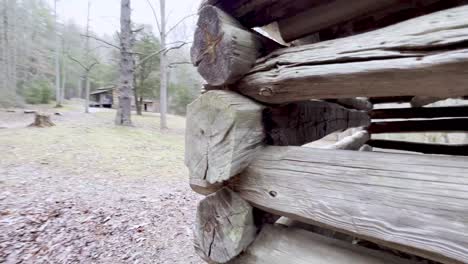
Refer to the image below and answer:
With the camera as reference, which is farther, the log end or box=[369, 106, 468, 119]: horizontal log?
box=[369, 106, 468, 119]: horizontal log

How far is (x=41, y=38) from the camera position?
81.3 feet

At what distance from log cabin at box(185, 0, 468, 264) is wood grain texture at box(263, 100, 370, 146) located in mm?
12

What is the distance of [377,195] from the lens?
2.97 ft

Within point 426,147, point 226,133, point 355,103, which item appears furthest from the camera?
point 426,147

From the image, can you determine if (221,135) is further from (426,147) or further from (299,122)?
(426,147)

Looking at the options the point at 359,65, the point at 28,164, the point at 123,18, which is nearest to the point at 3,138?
the point at 28,164

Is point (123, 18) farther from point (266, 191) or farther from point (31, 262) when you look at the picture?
point (266, 191)

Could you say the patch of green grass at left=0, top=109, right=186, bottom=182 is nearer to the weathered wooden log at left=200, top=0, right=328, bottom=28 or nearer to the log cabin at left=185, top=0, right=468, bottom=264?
the log cabin at left=185, top=0, right=468, bottom=264

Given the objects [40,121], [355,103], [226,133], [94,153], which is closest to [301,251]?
[226,133]

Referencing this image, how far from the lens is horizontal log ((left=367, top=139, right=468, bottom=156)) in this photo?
2.98m

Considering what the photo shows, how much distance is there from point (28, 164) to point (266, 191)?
5795 millimetres

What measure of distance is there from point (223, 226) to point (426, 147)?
3288 mm

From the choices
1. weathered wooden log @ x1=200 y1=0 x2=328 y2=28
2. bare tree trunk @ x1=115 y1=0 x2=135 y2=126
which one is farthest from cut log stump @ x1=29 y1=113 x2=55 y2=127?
weathered wooden log @ x1=200 y1=0 x2=328 y2=28

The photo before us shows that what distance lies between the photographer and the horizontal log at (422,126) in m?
3.04
